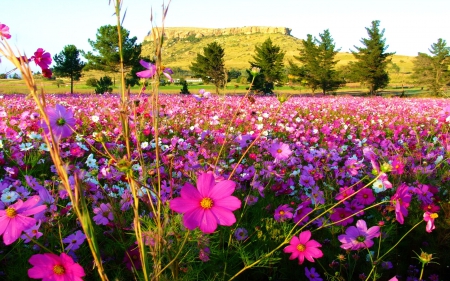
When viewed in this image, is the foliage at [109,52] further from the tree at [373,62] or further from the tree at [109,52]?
the tree at [373,62]

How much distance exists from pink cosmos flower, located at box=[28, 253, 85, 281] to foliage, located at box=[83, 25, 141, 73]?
37.1 m

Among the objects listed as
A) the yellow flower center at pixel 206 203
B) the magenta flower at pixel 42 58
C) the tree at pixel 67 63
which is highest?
the tree at pixel 67 63

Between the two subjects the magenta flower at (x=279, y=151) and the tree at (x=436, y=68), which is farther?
the tree at (x=436, y=68)

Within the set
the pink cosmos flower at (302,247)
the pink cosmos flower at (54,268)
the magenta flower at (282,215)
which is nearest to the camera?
the pink cosmos flower at (54,268)

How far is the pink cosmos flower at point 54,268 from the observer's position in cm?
79

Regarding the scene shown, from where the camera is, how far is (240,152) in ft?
11.3

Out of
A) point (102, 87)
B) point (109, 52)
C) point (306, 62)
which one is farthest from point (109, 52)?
point (306, 62)

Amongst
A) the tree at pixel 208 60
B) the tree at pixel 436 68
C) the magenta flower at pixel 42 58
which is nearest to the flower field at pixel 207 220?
the magenta flower at pixel 42 58

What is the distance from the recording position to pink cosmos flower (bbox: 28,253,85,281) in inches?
31.1

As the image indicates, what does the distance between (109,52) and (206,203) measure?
131ft

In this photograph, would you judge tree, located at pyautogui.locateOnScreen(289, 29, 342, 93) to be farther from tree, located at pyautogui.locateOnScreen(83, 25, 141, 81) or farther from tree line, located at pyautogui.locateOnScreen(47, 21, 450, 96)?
tree, located at pyautogui.locateOnScreen(83, 25, 141, 81)

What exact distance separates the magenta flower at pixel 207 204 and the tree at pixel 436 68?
143ft

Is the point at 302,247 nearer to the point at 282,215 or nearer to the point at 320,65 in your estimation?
the point at 282,215

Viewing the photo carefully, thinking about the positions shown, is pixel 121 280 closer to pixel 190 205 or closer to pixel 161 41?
pixel 190 205
